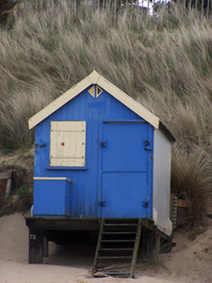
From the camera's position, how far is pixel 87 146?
21.4 feet

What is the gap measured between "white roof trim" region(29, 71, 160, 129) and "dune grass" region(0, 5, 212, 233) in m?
2.60

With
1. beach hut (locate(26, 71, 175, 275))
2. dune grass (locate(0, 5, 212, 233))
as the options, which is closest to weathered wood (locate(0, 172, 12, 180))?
dune grass (locate(0, 5, 212, 233))

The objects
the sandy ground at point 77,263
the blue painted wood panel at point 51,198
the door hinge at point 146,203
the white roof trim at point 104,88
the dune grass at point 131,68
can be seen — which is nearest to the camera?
the sandy ground at point 77,263

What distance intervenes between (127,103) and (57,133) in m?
1.27

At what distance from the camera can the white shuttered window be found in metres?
6.48

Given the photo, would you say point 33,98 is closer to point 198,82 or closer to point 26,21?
point 198,82

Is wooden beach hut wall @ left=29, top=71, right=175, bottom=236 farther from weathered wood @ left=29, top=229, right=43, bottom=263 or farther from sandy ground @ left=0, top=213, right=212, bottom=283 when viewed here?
sandy ground @ left=0, top=213, right=212, bottom=283

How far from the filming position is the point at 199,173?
8414 mm

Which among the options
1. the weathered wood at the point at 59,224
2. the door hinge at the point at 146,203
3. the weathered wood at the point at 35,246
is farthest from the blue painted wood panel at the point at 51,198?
the door hinge at the point at 146,203

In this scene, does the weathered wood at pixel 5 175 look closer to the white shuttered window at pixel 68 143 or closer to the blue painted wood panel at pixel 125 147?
the white shuttered window at pixel 68 143

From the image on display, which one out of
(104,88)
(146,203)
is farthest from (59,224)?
(104,88)

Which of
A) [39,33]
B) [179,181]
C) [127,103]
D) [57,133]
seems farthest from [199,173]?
[39,33]

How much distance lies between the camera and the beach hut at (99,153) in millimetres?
6355

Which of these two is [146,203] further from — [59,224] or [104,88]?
[104,88]
